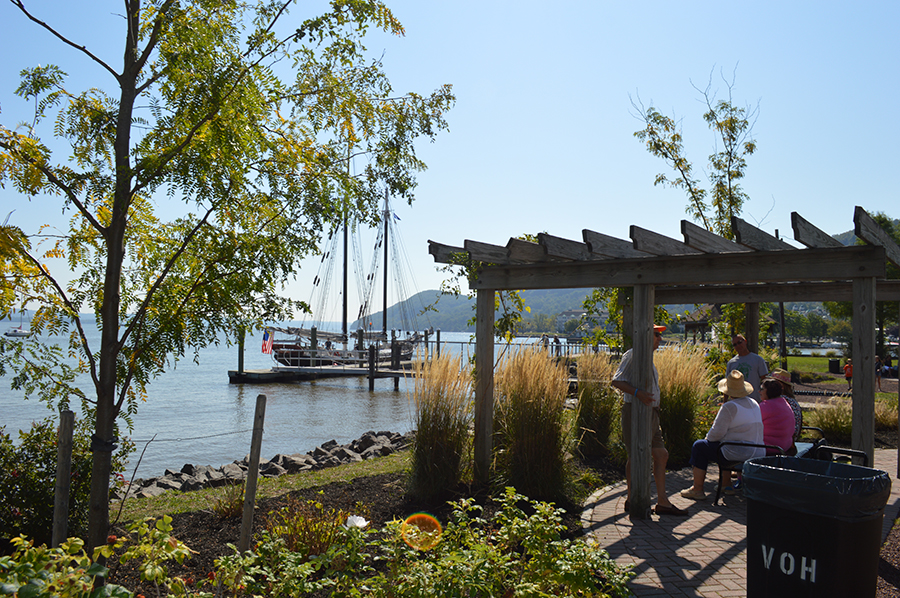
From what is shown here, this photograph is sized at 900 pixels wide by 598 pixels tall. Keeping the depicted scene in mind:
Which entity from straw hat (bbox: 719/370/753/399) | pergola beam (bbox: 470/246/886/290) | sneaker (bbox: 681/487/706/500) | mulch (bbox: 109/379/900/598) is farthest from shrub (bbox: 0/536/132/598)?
sneaker (bbox: 681/487/706/500)

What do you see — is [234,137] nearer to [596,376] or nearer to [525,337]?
[525,337]

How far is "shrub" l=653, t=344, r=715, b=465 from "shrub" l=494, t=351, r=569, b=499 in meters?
2.41

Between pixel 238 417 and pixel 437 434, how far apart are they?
17.5 metres

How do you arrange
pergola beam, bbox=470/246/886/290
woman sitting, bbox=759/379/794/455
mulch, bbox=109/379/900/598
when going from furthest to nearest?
woman sitting, bbox=759/379/794/455 < pergola beam, bbox=470/246/886/290 < mulch, bbox=109/379/900/598

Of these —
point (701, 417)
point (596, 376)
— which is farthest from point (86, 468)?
point (701, 417)

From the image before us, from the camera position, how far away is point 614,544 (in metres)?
4.35

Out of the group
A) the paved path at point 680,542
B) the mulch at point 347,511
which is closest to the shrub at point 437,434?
the mulch at point 347,511

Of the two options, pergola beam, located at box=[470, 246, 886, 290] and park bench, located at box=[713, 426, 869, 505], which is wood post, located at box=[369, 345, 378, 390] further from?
park bench, located at box=[713, 426, 869, 505]

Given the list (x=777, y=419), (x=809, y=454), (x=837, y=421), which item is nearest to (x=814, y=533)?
(x=809, y=454)

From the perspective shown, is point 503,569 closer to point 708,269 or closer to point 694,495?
point 708,269

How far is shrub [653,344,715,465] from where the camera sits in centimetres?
732

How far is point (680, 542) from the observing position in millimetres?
4477

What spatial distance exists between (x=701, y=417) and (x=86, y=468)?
6.81m

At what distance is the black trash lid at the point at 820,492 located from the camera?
2383 millimetres
